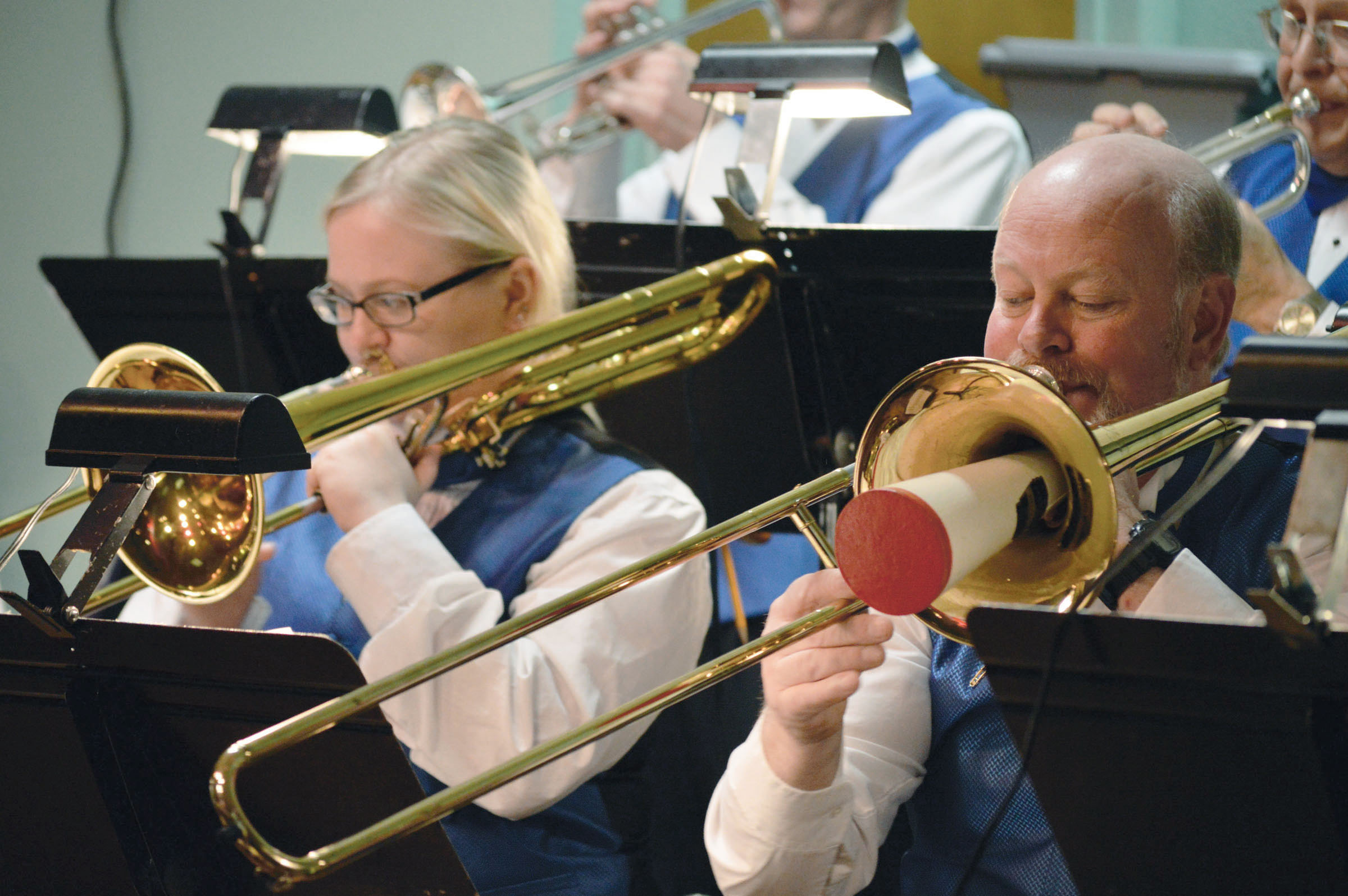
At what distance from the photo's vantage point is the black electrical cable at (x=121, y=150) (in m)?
2.96

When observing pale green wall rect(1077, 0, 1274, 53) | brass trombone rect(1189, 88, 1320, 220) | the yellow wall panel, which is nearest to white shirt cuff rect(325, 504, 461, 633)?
brass trombone rect(1189, 88, 1320, 220)

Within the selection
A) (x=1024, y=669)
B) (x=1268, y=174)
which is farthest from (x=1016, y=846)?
(x=1268, y=174)

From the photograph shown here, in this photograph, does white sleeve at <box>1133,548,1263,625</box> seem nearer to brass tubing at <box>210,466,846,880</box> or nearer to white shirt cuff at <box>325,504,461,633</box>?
brass tubing at <box>210,466,846,880</box>

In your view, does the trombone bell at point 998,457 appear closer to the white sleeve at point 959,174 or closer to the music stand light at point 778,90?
the music stand light at point 778,90

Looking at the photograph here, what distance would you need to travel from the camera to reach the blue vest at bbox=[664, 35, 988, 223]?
2.53m

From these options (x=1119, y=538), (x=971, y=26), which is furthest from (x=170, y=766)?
(x=971, y=26)

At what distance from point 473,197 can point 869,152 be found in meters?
1.08

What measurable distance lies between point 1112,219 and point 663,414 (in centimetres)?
82

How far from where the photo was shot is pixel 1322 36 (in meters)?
1.70

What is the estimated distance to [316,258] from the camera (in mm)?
1926

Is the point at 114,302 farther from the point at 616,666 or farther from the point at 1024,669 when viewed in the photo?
the point at 1024,669

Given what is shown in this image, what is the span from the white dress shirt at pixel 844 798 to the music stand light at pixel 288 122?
132 cm

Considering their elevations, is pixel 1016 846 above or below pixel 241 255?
below

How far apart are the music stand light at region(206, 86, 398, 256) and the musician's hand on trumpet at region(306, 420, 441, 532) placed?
2.21 feet
